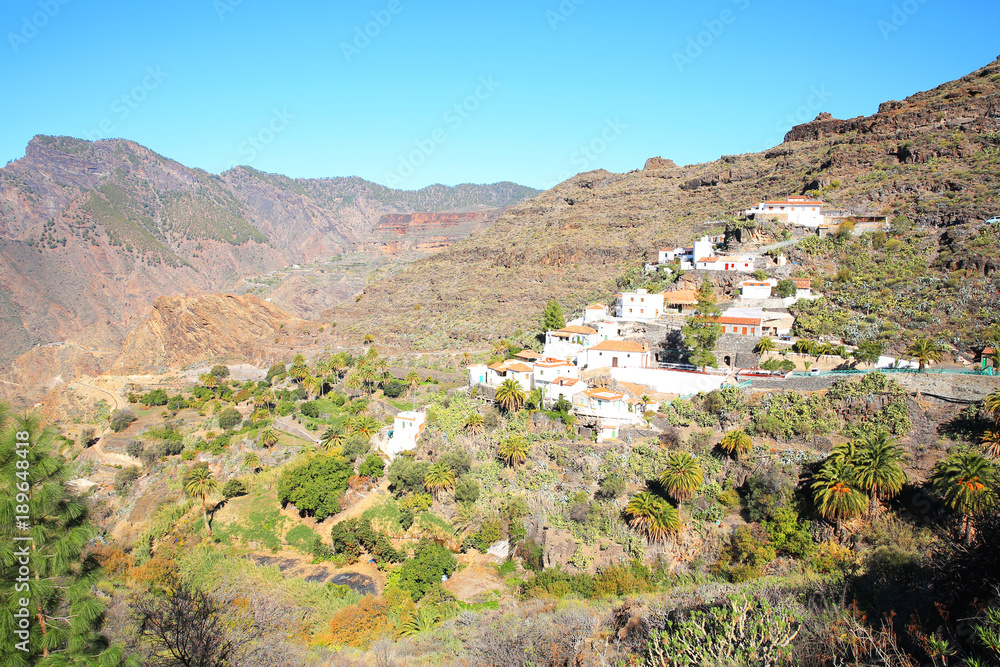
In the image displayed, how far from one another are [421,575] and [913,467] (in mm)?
21949

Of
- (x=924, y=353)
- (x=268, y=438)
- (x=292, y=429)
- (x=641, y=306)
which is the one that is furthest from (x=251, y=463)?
(x=924, y=353)

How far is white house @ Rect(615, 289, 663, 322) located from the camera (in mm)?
43219

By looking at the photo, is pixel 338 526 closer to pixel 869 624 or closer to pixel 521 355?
pixel 521 355

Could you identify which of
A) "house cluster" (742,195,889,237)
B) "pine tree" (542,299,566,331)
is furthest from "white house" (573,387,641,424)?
"house cluster" (742,195,889,237)

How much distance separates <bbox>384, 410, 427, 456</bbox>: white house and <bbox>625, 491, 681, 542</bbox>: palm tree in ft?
50.7

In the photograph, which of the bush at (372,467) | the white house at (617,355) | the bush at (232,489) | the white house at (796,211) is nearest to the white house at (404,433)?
the bush at (372,467)

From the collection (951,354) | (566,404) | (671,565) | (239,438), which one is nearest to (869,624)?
(671,565)

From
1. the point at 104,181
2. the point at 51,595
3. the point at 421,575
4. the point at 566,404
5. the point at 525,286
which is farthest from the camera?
the point at 104,181

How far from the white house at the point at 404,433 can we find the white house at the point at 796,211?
38.4 m

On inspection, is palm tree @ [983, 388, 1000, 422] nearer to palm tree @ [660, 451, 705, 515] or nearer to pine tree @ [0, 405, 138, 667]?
palm tree @ [660, 451, 705, 515]

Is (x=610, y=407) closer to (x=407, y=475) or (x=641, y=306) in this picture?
(x=407, y=475)

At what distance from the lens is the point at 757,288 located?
4172 cm

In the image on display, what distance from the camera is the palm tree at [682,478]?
2580 cm

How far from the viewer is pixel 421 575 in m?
25.6
